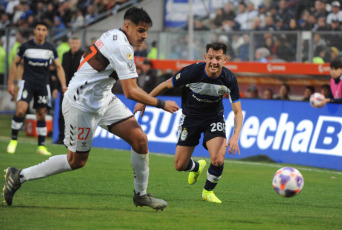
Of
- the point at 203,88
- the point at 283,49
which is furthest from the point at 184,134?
the point at 283,49

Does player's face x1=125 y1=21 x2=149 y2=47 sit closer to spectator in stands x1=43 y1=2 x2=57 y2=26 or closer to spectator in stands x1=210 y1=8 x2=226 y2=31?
spectator in stands x1=210 y1=8 x2=226 y2=31

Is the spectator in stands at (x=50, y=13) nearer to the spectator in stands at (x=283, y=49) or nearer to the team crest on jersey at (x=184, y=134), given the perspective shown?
the spectator in stands at (x=283, y=49)

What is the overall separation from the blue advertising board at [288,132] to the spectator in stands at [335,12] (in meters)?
4.85

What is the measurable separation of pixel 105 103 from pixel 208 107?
7.12ft

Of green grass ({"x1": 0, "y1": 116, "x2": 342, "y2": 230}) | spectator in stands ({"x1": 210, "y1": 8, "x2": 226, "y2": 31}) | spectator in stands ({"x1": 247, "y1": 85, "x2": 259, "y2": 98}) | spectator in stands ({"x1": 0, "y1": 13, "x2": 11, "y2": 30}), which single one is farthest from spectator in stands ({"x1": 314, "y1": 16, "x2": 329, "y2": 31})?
spectator in stands ({"x1": 0, "y1": 13, "x2": 11, "y2": 30})

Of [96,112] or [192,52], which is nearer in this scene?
[96,112]

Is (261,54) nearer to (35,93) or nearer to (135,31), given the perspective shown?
(35,93)

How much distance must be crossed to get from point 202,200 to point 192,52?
37.9 ft

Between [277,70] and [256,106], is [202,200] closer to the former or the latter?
[256,106]

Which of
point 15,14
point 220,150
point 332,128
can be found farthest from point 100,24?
point 220,150

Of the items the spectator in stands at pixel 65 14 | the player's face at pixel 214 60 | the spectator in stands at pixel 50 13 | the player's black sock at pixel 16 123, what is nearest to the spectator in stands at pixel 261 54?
the player's black sock at pixel 16 123

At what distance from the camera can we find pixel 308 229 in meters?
7.36

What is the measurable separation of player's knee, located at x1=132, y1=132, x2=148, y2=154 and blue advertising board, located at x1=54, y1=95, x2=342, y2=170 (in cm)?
705

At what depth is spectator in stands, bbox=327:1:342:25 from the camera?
19.0m
